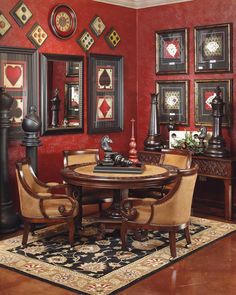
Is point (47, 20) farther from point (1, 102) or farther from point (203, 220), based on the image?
point (203, 220)

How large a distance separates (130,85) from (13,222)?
291cm

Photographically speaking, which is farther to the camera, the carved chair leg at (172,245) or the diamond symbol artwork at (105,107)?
the diamond symbol artwork at (105,107)

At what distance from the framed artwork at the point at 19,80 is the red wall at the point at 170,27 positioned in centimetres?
196

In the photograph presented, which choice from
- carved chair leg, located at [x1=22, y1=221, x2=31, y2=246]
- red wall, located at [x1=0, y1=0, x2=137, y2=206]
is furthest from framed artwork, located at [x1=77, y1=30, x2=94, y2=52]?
carved chair leg, located at [x1=22, y1=221, x2=31, y2=246]

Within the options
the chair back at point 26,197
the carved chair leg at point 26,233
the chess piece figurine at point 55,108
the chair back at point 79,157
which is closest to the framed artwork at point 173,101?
the chair back at point 79,157

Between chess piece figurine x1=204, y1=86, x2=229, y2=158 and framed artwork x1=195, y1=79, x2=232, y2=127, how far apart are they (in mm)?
218

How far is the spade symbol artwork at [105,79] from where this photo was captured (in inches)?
272

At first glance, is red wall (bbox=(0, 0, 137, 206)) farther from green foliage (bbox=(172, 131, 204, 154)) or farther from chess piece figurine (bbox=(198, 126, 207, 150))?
chess piece figurine (bbox=(198, 126, 207, 150))

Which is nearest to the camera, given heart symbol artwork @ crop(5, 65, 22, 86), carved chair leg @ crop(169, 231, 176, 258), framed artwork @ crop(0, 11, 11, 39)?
carved chair leg @ crop(169, 231, 176, 258)

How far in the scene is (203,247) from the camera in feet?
16.4

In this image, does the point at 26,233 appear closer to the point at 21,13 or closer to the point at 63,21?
the point at 21,13

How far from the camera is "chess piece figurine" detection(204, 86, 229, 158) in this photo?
20.2 ft

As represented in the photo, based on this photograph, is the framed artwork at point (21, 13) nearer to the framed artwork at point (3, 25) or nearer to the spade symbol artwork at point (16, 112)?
the framed artwork at point (3, 25)

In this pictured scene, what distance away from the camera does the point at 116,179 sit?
188 inches
